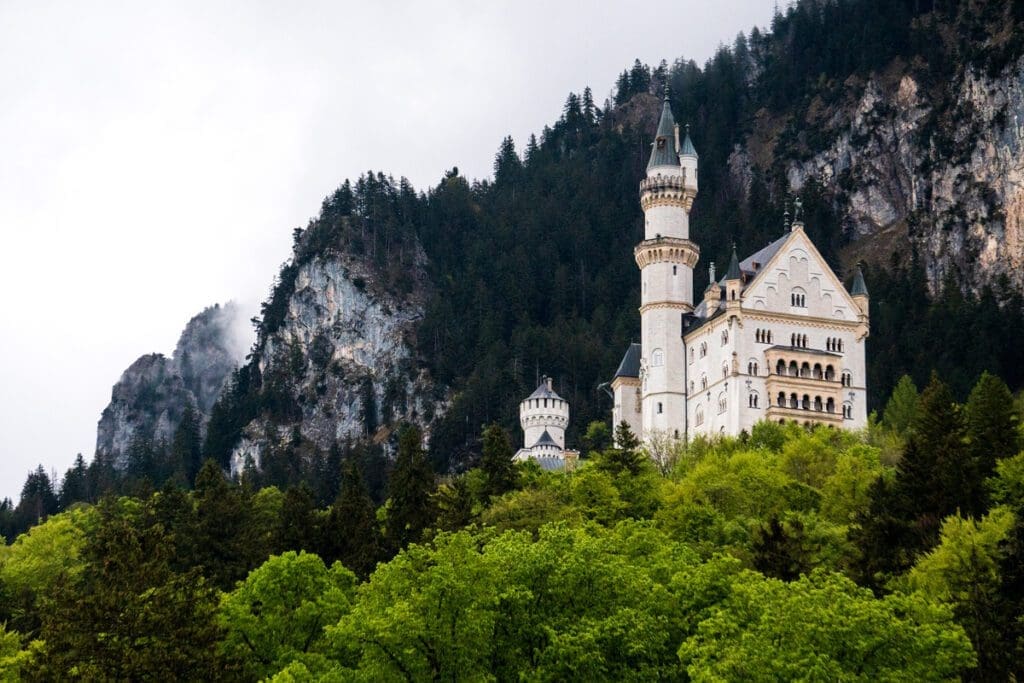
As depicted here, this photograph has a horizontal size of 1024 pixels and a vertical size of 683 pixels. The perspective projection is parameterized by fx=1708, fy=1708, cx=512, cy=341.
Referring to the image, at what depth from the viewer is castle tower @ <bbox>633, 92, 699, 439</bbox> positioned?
3947 inches

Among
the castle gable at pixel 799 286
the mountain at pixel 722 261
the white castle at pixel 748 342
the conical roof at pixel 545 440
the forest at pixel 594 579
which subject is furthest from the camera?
the mountain at pixel 722 261

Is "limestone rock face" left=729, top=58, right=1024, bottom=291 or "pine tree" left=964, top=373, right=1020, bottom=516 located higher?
"limestone rock face" left=729, top=58, right=1024, bottom=291

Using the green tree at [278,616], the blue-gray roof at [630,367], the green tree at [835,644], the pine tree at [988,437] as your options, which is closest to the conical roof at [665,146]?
the blue-gray roof at [630,367]

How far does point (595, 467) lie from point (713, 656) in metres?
32.5

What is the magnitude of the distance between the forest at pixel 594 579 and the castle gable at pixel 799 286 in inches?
835

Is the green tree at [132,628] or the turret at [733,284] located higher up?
the turret at [733,284]

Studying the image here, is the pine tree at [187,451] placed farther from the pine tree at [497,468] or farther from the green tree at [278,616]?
the green tree at [278,616]

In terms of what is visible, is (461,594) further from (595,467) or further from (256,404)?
(256,404)

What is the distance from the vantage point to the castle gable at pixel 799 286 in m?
97.1

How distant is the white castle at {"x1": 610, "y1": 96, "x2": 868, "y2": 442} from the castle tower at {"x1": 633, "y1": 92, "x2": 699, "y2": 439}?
0.08 m

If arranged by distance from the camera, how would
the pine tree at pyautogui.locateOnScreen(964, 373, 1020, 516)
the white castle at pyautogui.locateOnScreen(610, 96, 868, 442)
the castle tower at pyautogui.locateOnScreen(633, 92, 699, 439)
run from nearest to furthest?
the pine tree at pyautogui.locateOnScreen(964, 373, 1020, 516) < the white castle at pyautogui.locateOnScreen(610, 96, 868, 442) < the castle tower at pyautogui.locateOnScreen(633, 92, 699, 439)

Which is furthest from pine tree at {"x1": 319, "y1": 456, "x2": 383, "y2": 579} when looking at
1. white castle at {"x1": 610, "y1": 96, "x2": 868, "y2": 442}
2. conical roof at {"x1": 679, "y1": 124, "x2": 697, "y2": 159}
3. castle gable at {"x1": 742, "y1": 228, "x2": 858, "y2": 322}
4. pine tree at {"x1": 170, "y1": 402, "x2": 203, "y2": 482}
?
pine tree at {"x1": 170, "y1": 402, "x2": 203, "y2": 482}

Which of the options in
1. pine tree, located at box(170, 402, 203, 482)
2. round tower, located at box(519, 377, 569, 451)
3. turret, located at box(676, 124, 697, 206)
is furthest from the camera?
pine tree, located at box(170, 402, 203, 482)

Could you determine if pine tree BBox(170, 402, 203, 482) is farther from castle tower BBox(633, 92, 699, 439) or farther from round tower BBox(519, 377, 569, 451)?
castle tower BBox(633, 92, 699, 439)
